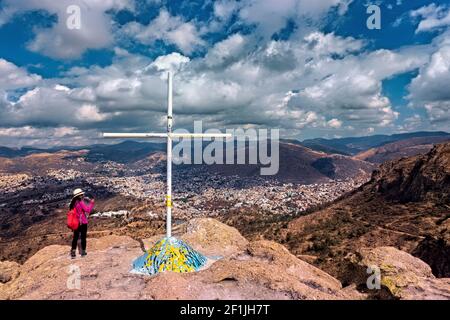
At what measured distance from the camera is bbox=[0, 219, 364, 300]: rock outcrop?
1059cm

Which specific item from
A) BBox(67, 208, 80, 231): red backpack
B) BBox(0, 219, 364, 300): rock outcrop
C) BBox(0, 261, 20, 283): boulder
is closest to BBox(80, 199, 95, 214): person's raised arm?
BBox(67, 208, 80, 231): red backpack

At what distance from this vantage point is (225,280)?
38.5ft

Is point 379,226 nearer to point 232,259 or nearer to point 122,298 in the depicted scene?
point 232,259

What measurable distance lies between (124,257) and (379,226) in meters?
55.0

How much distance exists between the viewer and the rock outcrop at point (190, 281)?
10586 mm

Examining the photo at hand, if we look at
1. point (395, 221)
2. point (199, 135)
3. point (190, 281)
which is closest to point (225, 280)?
point (190, 281)

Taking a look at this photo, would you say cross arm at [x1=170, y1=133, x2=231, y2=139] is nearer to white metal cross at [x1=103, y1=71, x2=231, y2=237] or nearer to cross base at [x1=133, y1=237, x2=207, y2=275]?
white metal cross at [x1=103, y1=71, x2=231, y2=237]

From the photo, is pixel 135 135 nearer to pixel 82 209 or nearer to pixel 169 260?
pixel 82 209

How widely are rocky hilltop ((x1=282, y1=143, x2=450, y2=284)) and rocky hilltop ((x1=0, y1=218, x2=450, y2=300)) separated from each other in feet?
62.7

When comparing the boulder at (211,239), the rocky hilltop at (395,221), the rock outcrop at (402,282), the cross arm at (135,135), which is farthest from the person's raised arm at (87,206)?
the rocky hilltop at (395,221)

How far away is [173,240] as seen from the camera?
608 inches

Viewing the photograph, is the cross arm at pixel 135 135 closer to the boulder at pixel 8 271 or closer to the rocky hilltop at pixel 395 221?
the boulder at pixel 8 271

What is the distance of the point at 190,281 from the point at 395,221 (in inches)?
2391
